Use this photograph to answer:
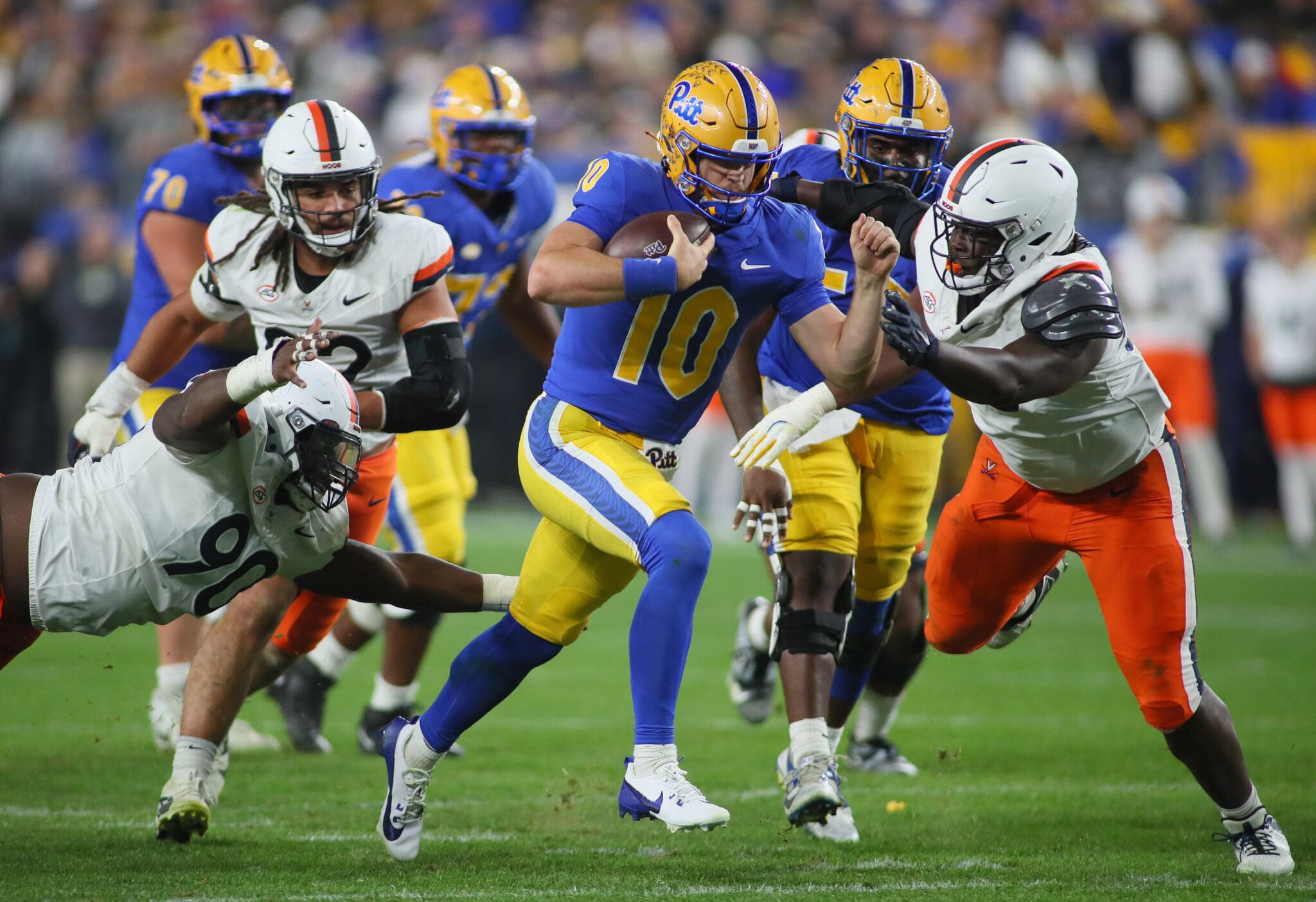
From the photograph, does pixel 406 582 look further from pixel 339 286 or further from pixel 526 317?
pixel 526 317

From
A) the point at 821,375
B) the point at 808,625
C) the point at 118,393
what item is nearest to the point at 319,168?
the point at 118,393

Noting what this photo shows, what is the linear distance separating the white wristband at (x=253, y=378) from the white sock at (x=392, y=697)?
223cm

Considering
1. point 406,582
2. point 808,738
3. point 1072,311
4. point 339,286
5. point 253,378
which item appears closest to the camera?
point 253,378

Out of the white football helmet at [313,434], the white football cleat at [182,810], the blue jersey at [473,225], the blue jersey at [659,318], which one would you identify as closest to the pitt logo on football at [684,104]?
the blue jersey at [659,318]

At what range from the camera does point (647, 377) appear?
149 inches

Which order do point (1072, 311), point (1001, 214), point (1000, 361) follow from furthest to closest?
point (1001, 214) → point (1072, 311) → point (1000, 361)

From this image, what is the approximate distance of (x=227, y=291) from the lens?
4.16 m

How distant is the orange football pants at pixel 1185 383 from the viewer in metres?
10.4

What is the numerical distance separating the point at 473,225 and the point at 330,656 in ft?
5.12

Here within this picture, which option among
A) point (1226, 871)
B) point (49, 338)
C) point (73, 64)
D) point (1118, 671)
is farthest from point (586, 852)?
point (73, 64)

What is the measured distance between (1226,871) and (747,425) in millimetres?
1623

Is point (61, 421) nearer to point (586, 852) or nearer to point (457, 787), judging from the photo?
point (457, 787)

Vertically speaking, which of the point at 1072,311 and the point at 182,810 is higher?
the point at 1072,311

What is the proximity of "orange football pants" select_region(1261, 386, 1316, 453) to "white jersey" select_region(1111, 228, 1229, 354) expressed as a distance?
1.95 ft
